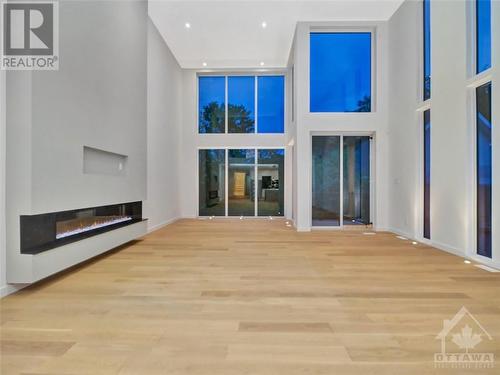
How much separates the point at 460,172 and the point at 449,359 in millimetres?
3403

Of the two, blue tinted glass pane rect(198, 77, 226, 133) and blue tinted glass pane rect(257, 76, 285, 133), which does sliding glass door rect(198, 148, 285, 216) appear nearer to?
blue tinted glass pane rect(257, 76, 285, 133)

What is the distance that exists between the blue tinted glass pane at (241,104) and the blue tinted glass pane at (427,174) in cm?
535

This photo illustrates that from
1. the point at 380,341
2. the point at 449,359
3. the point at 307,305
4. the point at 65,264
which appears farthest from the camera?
the point at 65,264

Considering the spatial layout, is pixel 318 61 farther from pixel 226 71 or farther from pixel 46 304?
pixel 46 304

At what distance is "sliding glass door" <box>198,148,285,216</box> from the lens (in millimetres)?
9523

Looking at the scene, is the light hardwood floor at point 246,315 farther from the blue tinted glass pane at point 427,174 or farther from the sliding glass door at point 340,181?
the sliding glass door at point 340,181

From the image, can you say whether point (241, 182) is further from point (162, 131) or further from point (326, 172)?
point (326, 172)

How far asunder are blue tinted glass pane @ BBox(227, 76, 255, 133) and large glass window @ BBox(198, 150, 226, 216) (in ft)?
3.50

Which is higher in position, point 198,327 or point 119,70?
point 119,70

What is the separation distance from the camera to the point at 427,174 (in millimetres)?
5324

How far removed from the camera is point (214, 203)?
959cm

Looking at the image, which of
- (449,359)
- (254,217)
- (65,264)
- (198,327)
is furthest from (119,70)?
(254,217)

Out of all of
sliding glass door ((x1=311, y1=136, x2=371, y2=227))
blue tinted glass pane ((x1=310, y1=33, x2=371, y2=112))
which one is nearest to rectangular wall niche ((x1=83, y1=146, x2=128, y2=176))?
sliding glass door ((x1=311, y1=136, x2=371, y2=227))

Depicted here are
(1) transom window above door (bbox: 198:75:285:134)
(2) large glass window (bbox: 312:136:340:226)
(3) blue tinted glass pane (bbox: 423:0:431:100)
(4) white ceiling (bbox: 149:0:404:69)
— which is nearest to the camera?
(3) blue tinted glass pane (bbox: 423:0:431:100)
